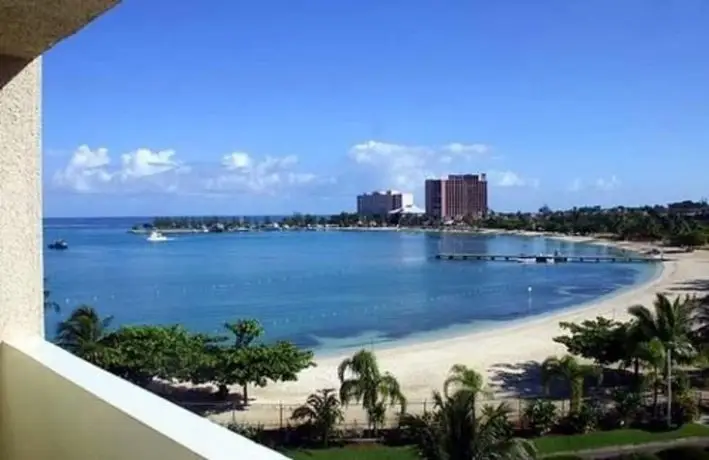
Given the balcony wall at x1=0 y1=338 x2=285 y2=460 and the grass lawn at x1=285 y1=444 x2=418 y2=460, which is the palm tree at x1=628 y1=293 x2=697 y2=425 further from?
the balcony wall at x1=0 y1=338 x2=285 y2=460

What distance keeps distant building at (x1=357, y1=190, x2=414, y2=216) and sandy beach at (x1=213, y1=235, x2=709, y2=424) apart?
367ft

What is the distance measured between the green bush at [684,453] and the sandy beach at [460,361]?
549 centimetres

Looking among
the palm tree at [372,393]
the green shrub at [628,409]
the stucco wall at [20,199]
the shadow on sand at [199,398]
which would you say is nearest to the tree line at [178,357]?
the shadow on sand at [199,398]

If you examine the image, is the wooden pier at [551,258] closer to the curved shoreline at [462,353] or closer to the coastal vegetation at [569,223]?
the coastal vegetation at [569,223]

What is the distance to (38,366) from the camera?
1792 mm

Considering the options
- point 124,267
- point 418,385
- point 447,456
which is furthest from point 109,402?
point 124,267

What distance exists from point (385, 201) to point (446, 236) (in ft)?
162

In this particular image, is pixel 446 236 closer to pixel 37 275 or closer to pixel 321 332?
pixel 321 332

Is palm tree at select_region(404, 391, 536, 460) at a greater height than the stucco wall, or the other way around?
the stucco wall

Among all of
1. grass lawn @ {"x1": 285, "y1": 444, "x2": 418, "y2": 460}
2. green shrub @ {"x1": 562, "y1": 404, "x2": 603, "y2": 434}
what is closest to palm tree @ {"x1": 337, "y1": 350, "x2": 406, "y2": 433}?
grass lawn @ {"x1": 285, "y1": 444, "x2": 418, "y2": 460}

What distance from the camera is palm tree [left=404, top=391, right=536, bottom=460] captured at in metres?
8.68

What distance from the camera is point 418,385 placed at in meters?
17.9

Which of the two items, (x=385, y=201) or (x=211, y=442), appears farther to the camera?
(x=385, y=201)

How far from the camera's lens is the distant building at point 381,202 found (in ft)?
478
